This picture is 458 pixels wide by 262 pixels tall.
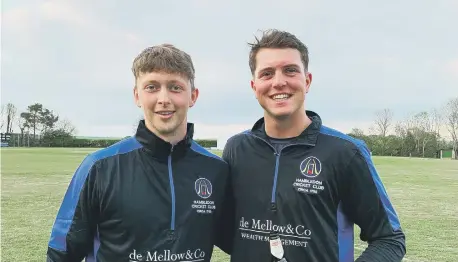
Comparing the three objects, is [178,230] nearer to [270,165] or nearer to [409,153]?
[270,165]

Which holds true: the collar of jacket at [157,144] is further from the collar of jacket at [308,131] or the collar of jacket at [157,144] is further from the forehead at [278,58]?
the forehead at [278,58]

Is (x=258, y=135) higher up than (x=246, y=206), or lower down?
higher up

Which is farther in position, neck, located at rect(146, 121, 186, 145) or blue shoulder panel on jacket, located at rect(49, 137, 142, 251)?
neck, located at rect(146, 121, 186, 145)

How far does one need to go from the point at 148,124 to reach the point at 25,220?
801 cm

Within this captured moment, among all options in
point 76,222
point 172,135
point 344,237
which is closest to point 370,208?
point 344,237

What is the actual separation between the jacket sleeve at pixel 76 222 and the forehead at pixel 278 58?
1194 mm

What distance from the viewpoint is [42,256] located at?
6926 mm

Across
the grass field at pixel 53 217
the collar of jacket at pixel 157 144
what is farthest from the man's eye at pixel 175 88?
the grass field at pixel 53 217

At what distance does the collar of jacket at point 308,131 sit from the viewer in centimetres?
287

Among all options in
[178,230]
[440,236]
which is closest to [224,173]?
[178,230]

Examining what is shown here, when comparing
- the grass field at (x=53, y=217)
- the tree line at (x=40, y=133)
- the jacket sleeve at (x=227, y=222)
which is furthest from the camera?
the tree line at (x=40, y=133)

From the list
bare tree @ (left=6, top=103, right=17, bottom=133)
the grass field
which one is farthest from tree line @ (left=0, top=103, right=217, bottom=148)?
the grass field

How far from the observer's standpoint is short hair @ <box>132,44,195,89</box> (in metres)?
2.85

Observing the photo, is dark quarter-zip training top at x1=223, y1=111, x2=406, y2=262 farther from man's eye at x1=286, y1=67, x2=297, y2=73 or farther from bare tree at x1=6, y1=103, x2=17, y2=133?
bare tree at x1=6, y1=103, x2=17, y2=133
